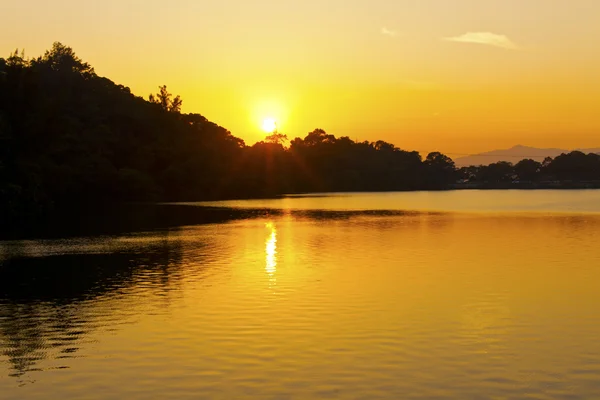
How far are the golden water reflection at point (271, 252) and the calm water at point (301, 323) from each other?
1.53 feet

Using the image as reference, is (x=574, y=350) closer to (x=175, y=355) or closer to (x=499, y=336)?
(x=499, y=336)

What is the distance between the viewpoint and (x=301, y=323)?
27359mm

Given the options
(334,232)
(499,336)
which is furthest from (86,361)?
(334,232)

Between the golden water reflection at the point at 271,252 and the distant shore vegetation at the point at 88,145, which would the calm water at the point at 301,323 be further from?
the distant shore vegetation at the point at 88,145

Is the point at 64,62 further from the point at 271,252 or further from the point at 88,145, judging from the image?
the point at 271,252

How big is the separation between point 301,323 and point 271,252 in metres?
26.3

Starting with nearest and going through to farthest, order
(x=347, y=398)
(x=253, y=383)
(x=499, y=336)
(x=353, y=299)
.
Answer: (x=347, y=398)
(x=253, y=383)
(x=499, y=336)
(x=353, y=299)

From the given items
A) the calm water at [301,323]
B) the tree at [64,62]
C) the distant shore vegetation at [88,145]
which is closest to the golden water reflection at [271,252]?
the calm water at [301,323]

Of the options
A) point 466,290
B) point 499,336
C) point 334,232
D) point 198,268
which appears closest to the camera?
point 499,336

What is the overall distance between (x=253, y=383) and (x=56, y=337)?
9.18m

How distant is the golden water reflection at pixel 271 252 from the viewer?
144ft

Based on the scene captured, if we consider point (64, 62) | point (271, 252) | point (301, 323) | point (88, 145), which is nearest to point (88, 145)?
point (88, 145)

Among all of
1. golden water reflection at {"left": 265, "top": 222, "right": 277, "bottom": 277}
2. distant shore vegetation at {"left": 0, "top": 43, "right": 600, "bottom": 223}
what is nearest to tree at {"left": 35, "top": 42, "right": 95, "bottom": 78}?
distant shore vegetation at {"left": 0, "top": 43, "right": 600, "bottom": 223}

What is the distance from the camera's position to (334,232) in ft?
234
